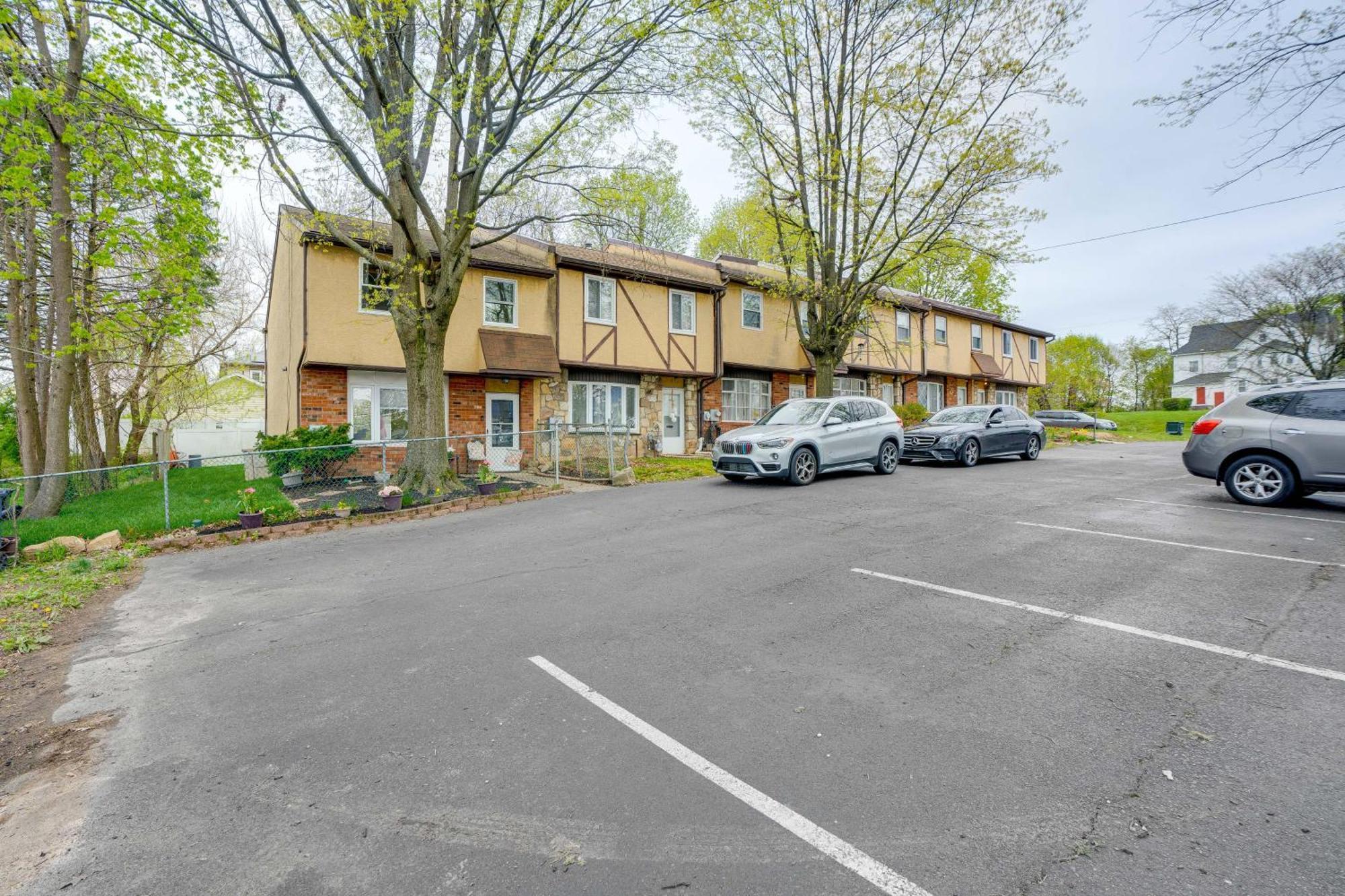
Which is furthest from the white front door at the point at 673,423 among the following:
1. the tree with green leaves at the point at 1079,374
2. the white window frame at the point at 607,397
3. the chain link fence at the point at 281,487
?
the tree with green leaves at the point at 1079,374

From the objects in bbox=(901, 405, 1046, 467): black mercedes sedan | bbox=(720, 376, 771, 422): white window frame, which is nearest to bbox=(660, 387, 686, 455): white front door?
bbox=(720, 376, 771, 422): white window frame

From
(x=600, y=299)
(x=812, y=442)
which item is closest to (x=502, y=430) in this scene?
(x=600, y=299)

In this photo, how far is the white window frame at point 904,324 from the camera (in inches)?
991

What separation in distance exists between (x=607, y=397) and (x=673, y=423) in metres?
2.70

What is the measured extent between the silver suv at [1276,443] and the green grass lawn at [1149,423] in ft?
79.4

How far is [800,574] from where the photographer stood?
209 inches

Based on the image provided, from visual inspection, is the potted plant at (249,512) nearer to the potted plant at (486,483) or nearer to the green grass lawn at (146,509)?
the green grass lawn at (146,509)

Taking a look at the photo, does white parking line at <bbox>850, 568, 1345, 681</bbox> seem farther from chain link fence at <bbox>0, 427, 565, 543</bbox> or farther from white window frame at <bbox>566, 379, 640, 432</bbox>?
white window frame at <bbox>566, 379, 640, 432</bbox>

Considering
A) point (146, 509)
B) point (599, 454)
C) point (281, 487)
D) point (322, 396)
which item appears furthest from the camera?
point (322, 396)

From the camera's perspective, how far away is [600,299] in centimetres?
1742

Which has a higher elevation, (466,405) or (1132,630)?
(466,405)

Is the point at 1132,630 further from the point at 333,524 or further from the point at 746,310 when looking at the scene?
the point at 746,310

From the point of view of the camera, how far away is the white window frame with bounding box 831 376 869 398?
24.2m

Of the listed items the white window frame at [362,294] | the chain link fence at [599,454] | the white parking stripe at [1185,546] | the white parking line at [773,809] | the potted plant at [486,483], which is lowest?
the white parking line at [773,809]
